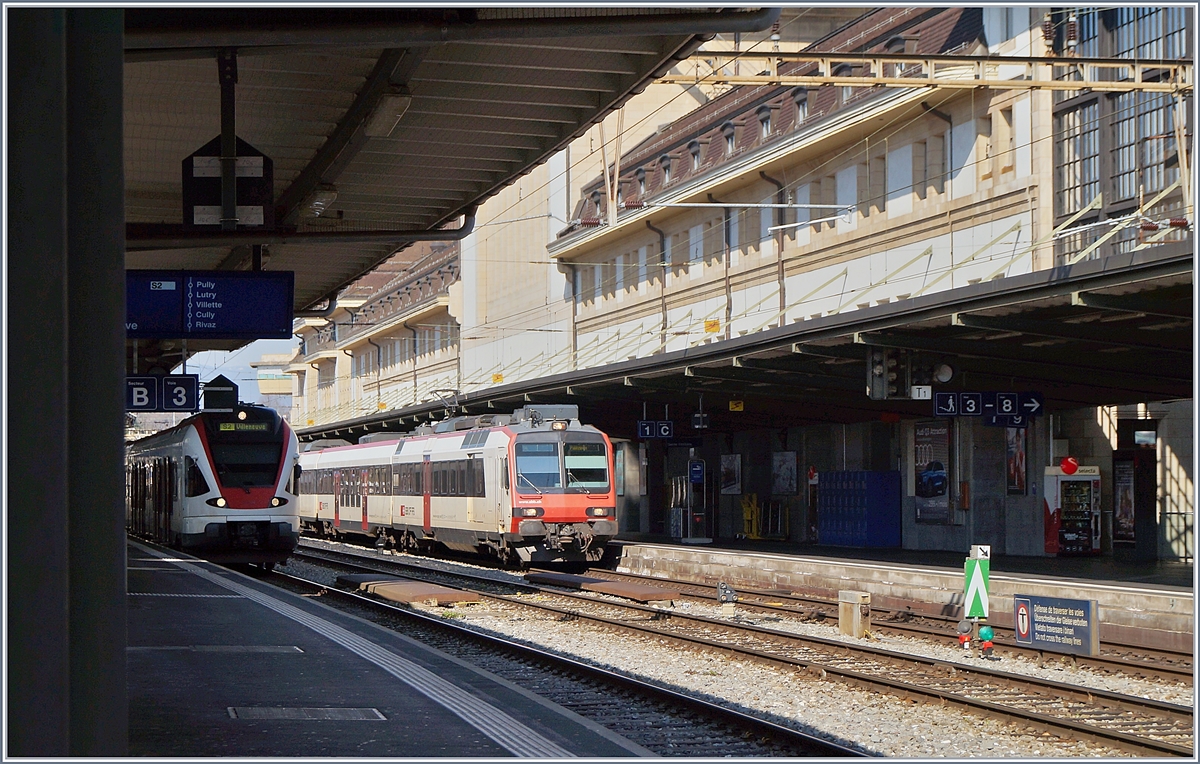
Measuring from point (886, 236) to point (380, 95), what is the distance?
895 inches

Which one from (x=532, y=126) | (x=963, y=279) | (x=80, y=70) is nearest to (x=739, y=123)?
(x=963, y=279)

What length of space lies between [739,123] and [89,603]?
35.6m

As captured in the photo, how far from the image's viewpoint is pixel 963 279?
2958cm

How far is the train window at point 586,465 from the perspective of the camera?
2747cm

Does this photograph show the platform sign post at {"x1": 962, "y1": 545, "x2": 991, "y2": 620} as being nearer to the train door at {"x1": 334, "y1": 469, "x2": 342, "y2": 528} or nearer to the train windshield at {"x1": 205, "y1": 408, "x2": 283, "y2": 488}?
the train windshield at {"x1": 205, "y1": 408, "x2": 283, "y2": 488}

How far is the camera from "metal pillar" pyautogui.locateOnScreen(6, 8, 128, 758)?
475cm

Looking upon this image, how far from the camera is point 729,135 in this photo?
1576 inches

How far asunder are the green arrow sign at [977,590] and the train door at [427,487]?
18.6 metres

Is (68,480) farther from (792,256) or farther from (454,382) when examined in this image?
(454,382)

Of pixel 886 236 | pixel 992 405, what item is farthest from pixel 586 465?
pixel 886 236

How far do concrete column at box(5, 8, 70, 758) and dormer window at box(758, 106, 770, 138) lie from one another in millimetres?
33717

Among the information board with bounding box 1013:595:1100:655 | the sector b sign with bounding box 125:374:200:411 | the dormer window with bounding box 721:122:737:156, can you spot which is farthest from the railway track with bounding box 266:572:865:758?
the dormer window with bounding box 721:122:737:156

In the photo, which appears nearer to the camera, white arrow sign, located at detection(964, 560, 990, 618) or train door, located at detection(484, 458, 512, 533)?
white arrow sign, located at detection(964, 560, 990, 618)

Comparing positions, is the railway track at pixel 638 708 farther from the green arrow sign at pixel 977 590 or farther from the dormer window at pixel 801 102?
A: the dormer window at pixel 801 102
